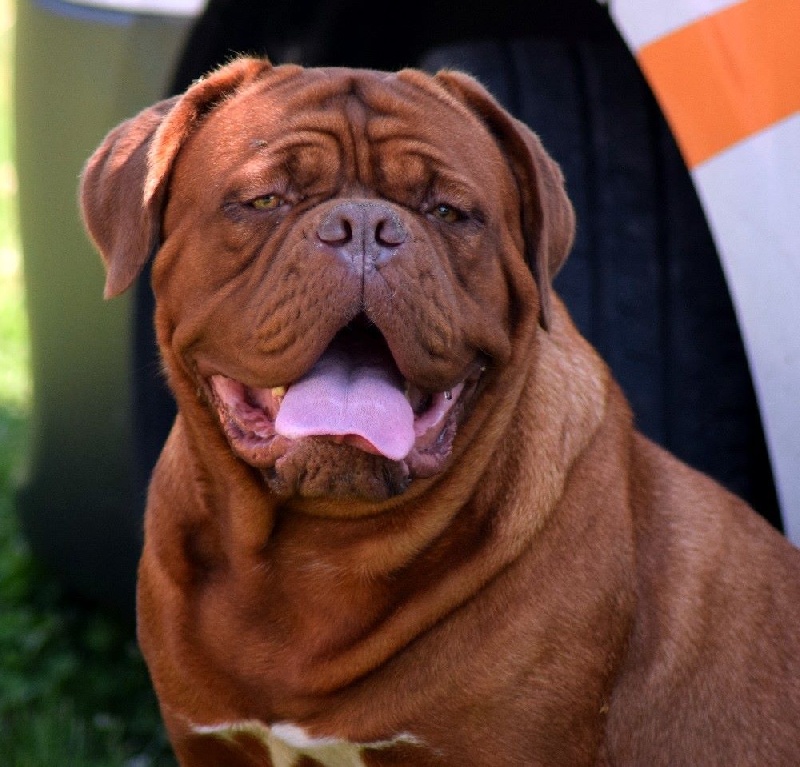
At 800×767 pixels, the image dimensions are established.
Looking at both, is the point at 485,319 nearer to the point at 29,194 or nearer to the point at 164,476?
the point at 164,476

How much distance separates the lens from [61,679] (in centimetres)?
411

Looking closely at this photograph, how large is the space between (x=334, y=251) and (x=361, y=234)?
0.06m

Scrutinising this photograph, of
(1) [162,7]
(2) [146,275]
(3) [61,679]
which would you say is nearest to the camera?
(1) [162,7]

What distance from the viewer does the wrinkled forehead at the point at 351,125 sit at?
2.75m

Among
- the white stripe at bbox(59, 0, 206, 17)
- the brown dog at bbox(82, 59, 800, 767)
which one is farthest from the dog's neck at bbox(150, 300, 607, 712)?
the white stripe at bbox(59, 0, 206, 17)

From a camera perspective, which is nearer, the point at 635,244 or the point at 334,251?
the point at 334,251

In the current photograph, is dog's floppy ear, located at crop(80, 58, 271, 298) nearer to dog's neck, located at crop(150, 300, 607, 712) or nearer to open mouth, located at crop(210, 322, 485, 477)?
open mouth, located at crop(210, 322, 485, 477)

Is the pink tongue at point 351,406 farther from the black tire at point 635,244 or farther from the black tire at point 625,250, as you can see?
the black tire at point 635,244

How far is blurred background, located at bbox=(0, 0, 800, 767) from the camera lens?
360 centimetres

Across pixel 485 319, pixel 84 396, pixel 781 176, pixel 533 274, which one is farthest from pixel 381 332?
pixel 84 396

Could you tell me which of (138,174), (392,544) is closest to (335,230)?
(138,174)

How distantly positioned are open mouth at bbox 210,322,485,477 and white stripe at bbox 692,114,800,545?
577mm

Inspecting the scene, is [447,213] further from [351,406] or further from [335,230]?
[351,406]

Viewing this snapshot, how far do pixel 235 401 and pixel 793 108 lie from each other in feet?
3.89
